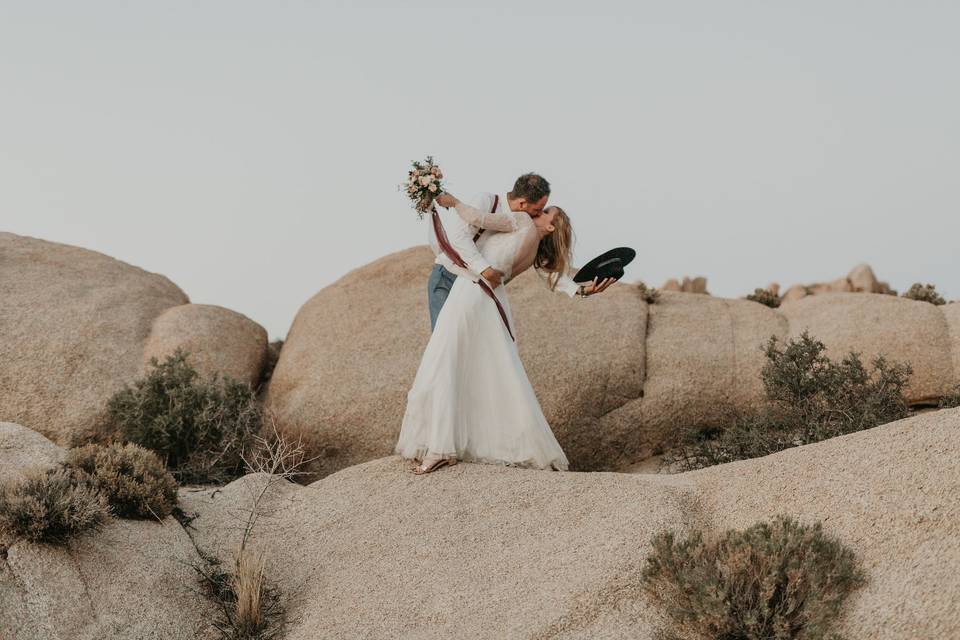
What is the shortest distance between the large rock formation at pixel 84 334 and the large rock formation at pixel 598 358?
46.6 inches

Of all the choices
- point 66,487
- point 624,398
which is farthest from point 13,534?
point 624,398

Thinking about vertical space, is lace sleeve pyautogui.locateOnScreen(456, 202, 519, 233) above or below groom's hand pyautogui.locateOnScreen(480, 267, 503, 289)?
above

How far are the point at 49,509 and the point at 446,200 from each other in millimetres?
4581

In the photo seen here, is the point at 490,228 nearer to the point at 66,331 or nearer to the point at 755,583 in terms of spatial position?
the point at 755,583

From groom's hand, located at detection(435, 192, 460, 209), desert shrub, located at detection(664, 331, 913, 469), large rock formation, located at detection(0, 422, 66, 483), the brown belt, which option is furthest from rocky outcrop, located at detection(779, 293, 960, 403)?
large rock formation, located at detection(0, 422, 66, 483)

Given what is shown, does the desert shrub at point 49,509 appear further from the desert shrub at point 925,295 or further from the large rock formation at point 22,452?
the desert shrub at point 925,295

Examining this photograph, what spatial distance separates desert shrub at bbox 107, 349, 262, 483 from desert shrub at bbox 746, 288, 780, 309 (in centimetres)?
984

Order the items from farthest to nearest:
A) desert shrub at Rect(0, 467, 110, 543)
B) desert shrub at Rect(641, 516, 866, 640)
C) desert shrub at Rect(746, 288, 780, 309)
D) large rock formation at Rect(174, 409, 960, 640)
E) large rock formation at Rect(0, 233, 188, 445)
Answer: desert shrub at Rect(746, 288, 780, 309)
large rock formation at Rect(0, 233, 188, 445)
desert shrub at Rect(0, 467, 110, 543)
large rock formation at Rect(174, 409, 960, 640)
desert shrub at Rect(641, 516, 866, 640)

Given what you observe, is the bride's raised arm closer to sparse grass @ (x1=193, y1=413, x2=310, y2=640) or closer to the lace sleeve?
the lace sleeve

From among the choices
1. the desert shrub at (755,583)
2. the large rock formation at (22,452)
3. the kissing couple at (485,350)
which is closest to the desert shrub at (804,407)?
the kissing couple at (485,350)

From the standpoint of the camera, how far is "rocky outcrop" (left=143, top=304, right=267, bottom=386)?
1427cm

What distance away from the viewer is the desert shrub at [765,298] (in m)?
17.2

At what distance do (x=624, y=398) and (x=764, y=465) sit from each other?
17.0 ft

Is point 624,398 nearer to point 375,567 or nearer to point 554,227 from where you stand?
point 554,227
